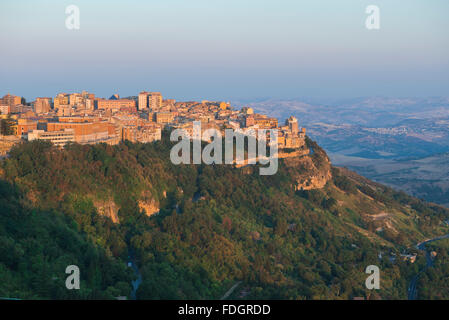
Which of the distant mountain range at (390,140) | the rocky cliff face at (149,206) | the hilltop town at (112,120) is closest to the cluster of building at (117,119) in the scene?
the hilltop town at (112,120)

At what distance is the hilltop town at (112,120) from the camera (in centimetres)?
2367

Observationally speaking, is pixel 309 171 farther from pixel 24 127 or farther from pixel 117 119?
pixel 24 127

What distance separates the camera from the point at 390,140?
101 meters

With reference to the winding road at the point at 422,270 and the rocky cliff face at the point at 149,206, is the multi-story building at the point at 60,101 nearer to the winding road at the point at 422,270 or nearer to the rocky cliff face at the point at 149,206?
the rocky cliff face at the point at 149,206

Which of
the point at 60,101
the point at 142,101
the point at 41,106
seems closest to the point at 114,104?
the point at 142,101

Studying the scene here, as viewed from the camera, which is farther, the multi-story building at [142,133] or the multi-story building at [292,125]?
the multi-story building at [292,125]

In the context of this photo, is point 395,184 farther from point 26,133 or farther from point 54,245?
point 54,245

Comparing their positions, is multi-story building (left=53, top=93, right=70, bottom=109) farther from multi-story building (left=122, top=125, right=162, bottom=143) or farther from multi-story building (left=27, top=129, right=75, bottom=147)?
multi-story building (left=27, top=129, right=75, bottom=147)

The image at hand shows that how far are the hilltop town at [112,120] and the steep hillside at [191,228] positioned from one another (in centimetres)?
116

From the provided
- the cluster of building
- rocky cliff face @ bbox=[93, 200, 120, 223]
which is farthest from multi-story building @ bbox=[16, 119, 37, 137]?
rocky cliff face @ bbox=[93, 200, 120, 223]

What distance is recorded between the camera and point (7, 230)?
50.1 feet

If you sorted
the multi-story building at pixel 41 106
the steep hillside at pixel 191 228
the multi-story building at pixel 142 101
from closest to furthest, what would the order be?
the steep hillside at pixel 191 228 → the multi-story building at pixel 41 106 → the multi-story building at pixel 142 101

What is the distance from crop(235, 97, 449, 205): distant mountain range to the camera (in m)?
54.7

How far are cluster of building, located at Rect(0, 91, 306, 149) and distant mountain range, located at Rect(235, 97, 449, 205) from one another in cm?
1926
